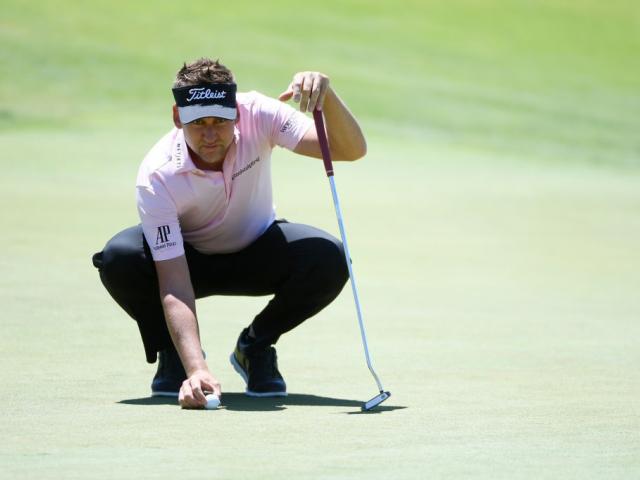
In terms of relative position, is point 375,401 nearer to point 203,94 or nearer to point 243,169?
point 243,169

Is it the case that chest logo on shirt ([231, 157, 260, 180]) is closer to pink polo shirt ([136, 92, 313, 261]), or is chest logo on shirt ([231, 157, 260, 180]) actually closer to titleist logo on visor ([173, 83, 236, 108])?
pink polo shirt ([136, 92, 313, 261])

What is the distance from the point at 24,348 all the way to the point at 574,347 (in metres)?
2.80

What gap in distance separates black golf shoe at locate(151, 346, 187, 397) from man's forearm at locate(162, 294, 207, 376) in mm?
326

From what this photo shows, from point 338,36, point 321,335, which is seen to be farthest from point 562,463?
point 338,36

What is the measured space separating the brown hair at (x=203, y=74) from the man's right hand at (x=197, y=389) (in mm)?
1104

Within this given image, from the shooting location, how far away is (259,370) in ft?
18.2

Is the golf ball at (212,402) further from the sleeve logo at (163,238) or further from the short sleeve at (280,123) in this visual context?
the short sleeve at (280,123)

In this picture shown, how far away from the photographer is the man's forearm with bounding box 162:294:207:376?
5066 mm

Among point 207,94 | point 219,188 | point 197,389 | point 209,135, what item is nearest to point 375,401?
point 197,389

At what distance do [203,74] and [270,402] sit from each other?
1.31m

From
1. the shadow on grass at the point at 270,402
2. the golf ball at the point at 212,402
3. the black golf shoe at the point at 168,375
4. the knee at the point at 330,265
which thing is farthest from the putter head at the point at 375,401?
the black golf shoe at the point at 168,375

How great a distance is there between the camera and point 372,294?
9.23 metres

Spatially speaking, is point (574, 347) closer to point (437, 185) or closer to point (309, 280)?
point (309, 280)

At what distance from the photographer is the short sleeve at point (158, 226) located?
5.21 meters
